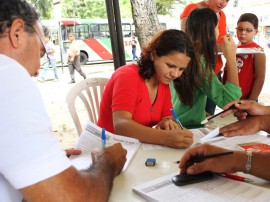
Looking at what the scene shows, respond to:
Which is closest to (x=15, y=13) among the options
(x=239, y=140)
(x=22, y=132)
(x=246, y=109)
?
(x=22, y=132)

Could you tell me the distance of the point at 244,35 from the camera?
2.52 m

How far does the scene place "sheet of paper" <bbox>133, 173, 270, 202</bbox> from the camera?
0.76 metres

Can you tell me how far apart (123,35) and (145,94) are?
1.46m

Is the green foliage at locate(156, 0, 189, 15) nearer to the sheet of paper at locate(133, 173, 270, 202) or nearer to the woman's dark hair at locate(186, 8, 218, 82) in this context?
the woman's dark hair at locate(186, 8, 218, 82)

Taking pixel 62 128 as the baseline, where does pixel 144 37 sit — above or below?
above

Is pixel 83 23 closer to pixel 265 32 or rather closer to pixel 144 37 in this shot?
pixel 144 37

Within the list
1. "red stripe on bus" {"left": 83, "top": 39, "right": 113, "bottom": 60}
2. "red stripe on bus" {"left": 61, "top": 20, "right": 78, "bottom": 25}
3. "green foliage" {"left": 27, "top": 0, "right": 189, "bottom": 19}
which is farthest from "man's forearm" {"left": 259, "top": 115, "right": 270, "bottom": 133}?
"red stripe on bus" {"left": 83, "top": 39, "right": 113, "bottom": 60}

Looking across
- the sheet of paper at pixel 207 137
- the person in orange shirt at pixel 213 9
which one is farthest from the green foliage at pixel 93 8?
the sheet of paper at pixel 207 137

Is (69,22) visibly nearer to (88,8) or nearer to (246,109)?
(88,8)

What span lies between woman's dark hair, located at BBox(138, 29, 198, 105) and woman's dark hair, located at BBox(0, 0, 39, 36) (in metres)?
0.87

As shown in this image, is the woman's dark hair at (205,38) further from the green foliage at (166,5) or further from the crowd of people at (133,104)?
the green foliage at (166,5)

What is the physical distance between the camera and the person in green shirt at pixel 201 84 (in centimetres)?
173

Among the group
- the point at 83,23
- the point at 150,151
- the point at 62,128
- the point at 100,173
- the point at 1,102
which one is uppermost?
the point at 83,23

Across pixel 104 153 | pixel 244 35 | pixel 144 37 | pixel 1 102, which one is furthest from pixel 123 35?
pixel 1 102
